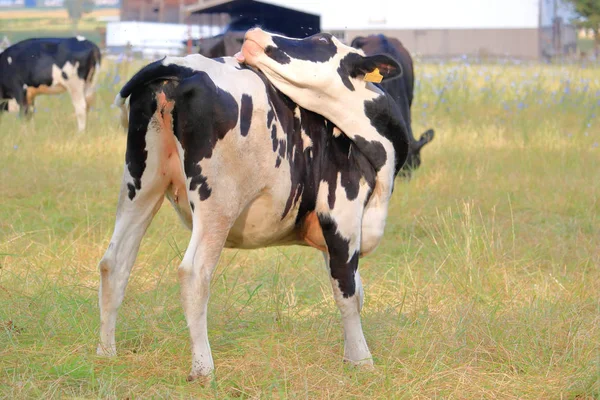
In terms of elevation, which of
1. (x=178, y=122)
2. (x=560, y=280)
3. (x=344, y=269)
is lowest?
(x=560, y=280)

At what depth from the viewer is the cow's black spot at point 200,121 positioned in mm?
3432

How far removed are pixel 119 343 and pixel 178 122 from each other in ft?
3.64

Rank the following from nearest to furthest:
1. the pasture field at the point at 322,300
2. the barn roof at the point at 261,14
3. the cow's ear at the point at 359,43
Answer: the pasture field at the point at 322,300 → the cow's ear at the point at 359,43 → the barn roof at the point at 261,14

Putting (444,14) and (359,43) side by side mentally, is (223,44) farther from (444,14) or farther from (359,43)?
(444,14)

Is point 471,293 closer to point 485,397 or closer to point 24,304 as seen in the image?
point 485,397

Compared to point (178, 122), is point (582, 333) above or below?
below

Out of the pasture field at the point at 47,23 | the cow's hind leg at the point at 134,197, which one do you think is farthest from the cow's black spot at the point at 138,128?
the pasture field at the point at 47,23

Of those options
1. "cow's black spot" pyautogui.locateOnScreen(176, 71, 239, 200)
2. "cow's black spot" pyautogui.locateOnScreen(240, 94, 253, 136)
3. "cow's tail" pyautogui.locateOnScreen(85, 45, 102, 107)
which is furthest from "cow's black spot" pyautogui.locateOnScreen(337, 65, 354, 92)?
"cow's tail" pyautogui.locateOnScreen(85, 45, 102, 107)

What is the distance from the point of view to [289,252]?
6.06 m

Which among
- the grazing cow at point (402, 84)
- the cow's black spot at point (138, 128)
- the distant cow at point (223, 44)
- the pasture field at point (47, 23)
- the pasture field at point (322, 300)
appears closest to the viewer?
the cow's black spot at point (138, 128)

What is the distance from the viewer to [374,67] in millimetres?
3844

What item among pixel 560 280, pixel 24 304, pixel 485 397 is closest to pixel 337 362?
pixel 485 397

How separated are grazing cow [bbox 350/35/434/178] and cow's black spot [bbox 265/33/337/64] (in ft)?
16.0

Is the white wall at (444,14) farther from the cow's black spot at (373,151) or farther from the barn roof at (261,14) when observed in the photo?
the cow's black spot at (373,151)
